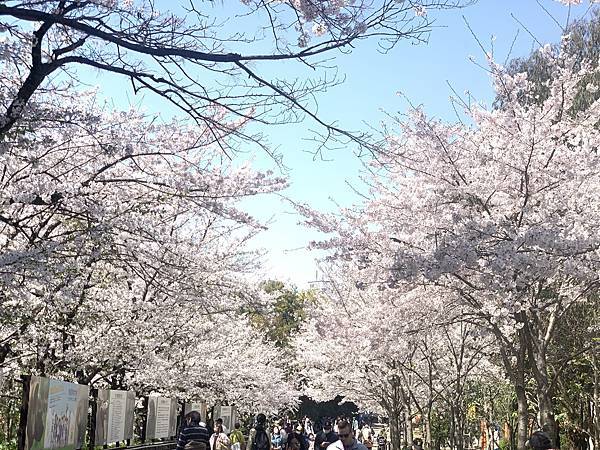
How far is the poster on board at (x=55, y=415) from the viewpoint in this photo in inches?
327

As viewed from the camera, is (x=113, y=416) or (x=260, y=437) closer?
(x=113, y=416)

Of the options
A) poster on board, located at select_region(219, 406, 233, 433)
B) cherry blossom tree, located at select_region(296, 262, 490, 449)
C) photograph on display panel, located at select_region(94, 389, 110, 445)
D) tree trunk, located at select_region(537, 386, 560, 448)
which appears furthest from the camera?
poster on board, located at select_region(219, 406, 233, 433)

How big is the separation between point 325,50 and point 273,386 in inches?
1290

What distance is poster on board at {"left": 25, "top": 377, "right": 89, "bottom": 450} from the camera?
8297 millimetres

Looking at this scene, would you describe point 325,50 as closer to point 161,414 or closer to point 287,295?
point 161,414

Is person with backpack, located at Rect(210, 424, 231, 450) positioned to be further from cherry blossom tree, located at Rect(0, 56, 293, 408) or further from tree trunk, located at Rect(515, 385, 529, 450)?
tree trunk, located at Rect(515, 385, 529, 450)

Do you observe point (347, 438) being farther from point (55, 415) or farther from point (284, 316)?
point (284, 316)

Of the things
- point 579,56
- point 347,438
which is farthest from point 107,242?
point 579,56

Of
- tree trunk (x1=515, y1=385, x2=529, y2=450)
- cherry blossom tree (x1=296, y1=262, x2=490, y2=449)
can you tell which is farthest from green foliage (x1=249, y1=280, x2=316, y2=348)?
tree trunk (x1=515, y1=385, x2=529, y2=450)

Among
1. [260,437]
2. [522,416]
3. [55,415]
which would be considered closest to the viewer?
[55,415]

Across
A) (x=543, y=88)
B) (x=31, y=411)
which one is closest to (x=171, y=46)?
(x=31, y=411)

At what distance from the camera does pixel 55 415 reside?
9.26 meters

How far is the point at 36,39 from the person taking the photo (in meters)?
6.39

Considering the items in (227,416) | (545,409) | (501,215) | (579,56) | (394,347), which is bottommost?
(545,409)
